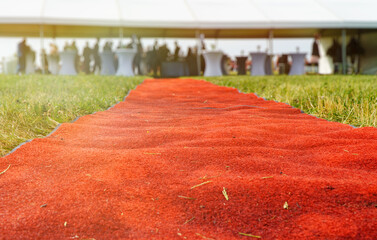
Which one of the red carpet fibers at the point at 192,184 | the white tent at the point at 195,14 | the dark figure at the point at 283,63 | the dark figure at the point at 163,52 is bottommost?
Answer: the red carpet fibers at the point at 192,184

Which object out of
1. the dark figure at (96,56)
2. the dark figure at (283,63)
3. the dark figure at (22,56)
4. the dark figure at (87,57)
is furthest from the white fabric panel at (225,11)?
the dark figure at (22,56)

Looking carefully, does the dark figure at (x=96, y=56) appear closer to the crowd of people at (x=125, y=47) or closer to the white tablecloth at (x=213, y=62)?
the crowd of people at (x=125, y=47)

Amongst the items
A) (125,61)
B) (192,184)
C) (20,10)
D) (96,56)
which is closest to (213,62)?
(125,61)

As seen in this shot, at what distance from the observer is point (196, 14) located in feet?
47.6

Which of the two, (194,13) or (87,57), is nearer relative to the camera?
(194,13)

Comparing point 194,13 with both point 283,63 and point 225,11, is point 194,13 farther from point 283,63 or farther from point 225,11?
point 283,63

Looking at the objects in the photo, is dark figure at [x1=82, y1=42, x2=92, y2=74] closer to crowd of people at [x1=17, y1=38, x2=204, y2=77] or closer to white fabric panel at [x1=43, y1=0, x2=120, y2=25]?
crowd of people at [x1=17, y1=38, x2=204, y2=77]

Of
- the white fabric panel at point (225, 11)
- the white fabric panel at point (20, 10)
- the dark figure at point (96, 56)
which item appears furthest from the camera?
the dark figure at point (96, 56)

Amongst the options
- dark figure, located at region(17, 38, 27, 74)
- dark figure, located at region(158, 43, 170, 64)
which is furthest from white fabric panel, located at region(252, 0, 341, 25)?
dark figure, located at region(17, 38, 27, 74)

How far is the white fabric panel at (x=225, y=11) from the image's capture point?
47.0 feet

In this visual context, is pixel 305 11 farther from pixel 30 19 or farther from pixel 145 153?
pixel 145 153

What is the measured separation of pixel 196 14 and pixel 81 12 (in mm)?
4035

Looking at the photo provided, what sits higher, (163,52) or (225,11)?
(225,11)

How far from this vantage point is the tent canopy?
1361cm
